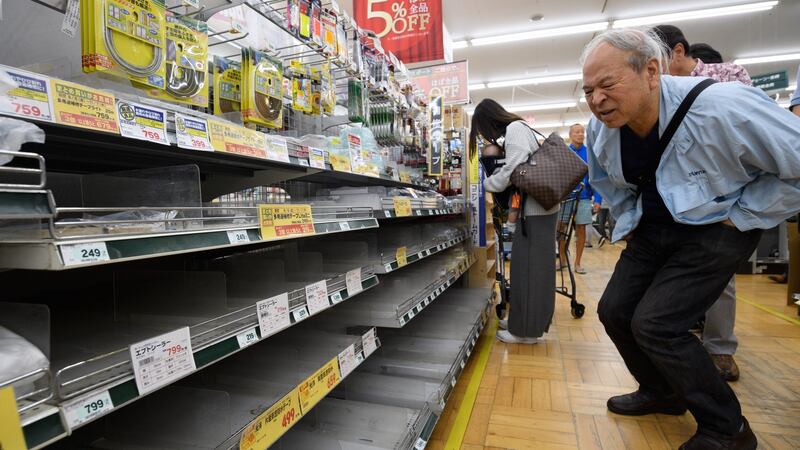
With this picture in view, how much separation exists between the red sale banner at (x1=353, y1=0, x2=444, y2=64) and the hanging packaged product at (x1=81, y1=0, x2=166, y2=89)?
3.39 meters

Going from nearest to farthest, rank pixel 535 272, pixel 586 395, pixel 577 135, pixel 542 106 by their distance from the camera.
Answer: pixel 586 395 → pixel 535 272 → pixel 577 135 → pixel 542 106

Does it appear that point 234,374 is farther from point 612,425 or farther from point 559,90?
point 559,90

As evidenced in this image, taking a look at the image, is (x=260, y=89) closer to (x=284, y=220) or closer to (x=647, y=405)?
(x=284, y=220)

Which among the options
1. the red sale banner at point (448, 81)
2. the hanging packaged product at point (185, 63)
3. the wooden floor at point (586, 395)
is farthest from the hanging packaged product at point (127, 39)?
the red sale banner at point (448, 81)

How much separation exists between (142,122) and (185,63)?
0.87 ft

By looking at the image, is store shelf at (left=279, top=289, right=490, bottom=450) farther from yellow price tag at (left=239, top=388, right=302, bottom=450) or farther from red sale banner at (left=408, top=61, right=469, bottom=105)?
red sale banner at (left=408, top=61, right=469, bottom=105)

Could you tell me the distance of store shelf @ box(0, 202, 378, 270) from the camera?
491 mm

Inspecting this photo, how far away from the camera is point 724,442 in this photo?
1.42m

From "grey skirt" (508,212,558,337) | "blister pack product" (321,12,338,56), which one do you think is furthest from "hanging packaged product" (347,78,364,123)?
"grey skirt" (508,212,558,337)

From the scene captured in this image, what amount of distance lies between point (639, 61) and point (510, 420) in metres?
1.55

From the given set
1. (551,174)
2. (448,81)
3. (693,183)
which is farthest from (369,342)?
(448,81)

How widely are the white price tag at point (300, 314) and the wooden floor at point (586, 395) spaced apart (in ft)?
3.33

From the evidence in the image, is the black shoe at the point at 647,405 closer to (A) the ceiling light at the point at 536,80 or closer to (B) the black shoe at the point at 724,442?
(B) the black shoe at the point at 724,442

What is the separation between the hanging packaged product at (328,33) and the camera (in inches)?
60.7
